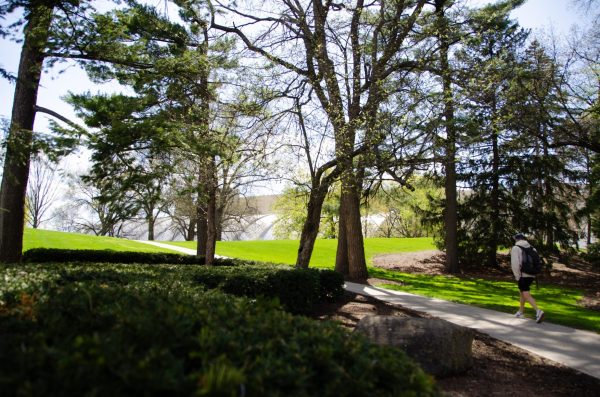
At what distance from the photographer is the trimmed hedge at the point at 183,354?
1898 mm

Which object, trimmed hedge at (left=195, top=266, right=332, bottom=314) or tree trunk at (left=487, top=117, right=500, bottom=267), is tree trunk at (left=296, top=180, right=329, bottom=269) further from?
tree trunk at (left=487, top=117, right=500, bottom=267)

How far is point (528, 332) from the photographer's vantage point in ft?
24.8

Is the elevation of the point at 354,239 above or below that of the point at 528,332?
above

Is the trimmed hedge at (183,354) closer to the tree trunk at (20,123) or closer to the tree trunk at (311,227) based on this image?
the tree trunk at (20,123)

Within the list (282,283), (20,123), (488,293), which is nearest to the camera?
(282,283)

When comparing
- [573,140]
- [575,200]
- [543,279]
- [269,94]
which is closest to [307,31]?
[269,94]

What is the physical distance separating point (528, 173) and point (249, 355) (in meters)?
20.9

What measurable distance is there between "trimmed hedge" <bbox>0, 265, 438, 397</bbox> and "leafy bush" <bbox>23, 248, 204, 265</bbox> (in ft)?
39.4

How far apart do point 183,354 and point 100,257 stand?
552 inches

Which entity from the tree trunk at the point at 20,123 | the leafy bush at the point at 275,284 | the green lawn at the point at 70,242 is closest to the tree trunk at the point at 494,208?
the leafy bush at the point at 275,284

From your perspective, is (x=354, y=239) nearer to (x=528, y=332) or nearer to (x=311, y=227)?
(x=311, y=227)

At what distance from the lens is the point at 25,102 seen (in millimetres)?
10117

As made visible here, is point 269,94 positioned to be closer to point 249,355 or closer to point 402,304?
point 402,304

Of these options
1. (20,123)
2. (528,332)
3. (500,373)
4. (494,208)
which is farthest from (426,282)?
(20,123)
